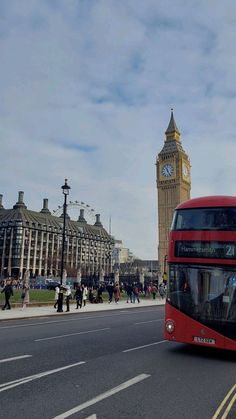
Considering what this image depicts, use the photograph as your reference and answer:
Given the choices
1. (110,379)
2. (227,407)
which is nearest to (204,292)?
(110,379)

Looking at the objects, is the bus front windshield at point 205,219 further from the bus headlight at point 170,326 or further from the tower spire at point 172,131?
the tower spire at point 172,131

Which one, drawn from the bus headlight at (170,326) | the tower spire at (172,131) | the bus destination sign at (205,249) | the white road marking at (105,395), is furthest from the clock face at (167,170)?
the white road marking at (105,395)

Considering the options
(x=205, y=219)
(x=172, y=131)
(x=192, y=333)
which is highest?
(x=172, y=131)

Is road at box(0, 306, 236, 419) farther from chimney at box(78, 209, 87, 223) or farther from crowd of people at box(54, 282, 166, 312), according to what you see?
chimney at box(78, 209, 87, 223)

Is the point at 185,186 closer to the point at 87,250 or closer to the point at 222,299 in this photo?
the point at 87,250

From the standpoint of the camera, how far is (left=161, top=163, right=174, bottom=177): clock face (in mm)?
124250

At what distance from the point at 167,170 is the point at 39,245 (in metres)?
49.2

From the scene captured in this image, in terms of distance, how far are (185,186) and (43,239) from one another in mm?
50917

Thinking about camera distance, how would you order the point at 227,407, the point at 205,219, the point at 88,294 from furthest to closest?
1. the point at 88,294
2. the point at 205,219
3. the point at 227,407

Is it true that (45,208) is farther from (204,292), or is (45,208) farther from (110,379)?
(110,379)

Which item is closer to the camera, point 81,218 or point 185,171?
point 185,171

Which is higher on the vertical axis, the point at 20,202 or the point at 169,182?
the point at 169,182

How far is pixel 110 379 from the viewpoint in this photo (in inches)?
284

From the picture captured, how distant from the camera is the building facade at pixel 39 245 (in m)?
124
